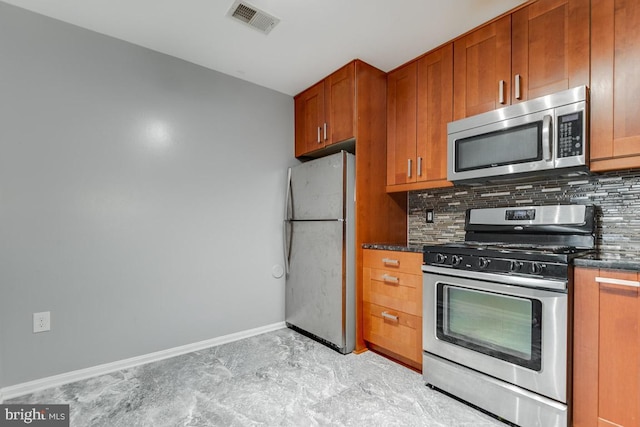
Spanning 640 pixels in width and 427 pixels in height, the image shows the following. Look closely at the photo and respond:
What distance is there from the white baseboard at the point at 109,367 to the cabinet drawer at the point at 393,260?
4.40 ft

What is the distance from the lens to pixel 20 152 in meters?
1.98

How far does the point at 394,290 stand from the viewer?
91.6 inches

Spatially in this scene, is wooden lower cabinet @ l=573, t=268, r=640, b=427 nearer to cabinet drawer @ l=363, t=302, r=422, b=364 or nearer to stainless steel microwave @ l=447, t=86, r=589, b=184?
stainless steel microwave @ l=447, t=86, r=589, b=184

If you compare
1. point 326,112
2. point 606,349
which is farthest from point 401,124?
point 606,349

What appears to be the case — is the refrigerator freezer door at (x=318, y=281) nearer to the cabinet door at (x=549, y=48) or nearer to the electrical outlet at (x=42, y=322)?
the cabinet door at (x=549, y=48)

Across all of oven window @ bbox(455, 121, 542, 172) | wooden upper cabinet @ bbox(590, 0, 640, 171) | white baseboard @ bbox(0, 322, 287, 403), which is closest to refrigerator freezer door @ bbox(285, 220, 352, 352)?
white baseboard @ bbox(0, 322, 287, 403)

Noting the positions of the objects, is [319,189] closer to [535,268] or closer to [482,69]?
[482,69]

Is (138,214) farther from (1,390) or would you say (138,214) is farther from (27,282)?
(1,390)

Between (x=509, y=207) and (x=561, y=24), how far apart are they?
1.13 metres

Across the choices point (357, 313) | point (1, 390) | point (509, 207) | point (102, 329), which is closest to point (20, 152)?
point (102, 329)

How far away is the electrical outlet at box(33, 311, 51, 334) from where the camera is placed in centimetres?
201

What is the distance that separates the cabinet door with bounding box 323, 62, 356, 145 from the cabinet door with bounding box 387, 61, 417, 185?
0.38m

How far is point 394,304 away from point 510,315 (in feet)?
2.71

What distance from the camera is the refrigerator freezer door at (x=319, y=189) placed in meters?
2.57
